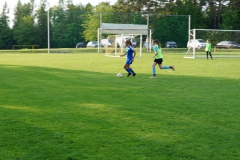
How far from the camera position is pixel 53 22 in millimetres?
55688

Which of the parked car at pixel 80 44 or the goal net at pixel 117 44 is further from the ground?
the parked car at pixel 80 44

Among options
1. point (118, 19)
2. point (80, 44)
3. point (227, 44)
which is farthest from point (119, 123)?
point (80, 44)

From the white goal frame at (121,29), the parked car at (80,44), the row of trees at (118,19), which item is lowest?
Result: the parked car at (80,44)

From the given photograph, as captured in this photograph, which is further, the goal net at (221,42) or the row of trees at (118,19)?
the row of trees at (118,19)

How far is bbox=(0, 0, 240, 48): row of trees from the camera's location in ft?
161

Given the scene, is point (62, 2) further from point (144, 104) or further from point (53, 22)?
point (144, 104)

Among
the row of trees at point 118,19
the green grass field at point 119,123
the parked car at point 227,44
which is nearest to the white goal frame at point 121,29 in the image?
the row of trees at point 118,19

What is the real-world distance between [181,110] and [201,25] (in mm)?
58025

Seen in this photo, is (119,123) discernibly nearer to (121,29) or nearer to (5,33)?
(121,29)

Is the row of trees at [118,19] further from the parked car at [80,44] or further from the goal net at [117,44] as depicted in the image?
the goal net at [117,44]

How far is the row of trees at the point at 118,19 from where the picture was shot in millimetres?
49094

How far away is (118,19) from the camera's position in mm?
47344

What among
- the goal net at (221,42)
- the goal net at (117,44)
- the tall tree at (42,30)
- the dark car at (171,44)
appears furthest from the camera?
the tall tree at (42,30)

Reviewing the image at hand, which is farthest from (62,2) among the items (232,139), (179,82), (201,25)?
(232,139)
